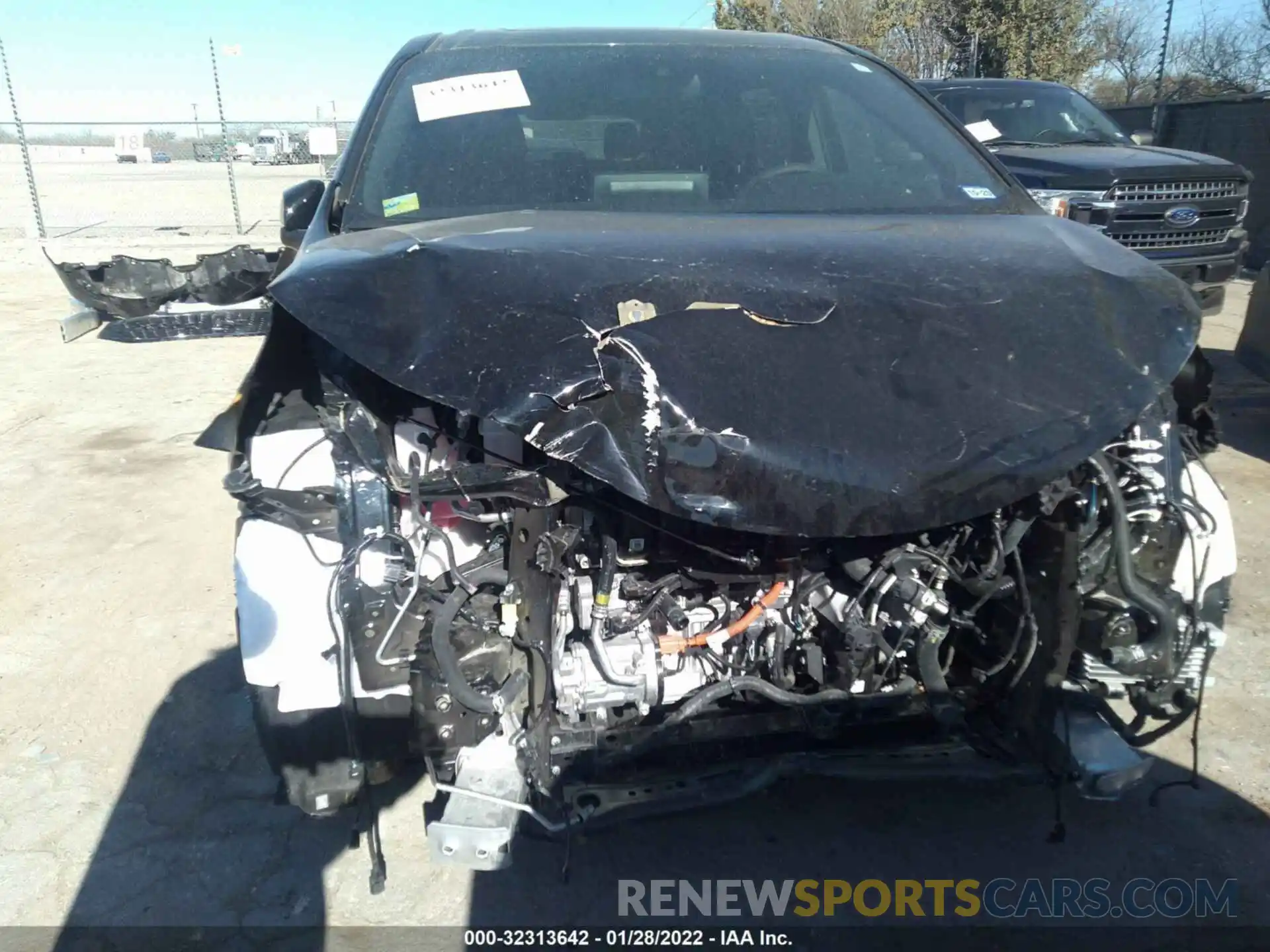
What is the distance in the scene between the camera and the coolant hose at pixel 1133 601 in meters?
1.95

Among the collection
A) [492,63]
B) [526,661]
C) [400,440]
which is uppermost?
[492,63]

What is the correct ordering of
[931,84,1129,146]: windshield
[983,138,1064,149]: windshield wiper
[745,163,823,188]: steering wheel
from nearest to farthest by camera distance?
1. [745,163,823,188]: steering wheel
2. [983,138,1064,149]: windshield wiper
3. [931,84,1129,146]: windshield

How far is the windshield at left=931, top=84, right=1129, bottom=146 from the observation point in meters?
8.04

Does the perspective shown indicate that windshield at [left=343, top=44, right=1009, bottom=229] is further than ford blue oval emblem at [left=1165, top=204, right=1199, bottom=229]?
No

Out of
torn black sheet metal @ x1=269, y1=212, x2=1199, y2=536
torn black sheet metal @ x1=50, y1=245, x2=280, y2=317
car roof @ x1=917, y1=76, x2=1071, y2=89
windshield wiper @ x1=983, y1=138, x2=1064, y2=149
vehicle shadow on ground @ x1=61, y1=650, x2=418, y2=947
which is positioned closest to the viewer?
torn black sheet metal @ x1=269, y1=212, x2=1199, y2=536

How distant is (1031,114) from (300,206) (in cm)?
731

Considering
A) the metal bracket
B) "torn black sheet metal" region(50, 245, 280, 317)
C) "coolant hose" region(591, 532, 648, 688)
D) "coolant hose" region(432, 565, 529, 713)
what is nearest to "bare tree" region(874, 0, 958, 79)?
"torn black sheet metal" region(50, 245, 280, 317)

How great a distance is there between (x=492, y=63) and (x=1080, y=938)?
297 centimetres

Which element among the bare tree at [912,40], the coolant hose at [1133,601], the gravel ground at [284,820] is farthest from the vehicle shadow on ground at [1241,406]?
the bare tree at [912,40]

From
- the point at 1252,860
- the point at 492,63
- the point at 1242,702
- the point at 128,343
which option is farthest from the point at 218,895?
the point at 128,343

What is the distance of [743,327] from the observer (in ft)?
6.09

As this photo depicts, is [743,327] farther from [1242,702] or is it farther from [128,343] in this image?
[128,343]

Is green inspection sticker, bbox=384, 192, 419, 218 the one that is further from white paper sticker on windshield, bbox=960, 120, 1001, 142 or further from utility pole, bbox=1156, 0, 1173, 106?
utility pole, bbox=1156, 0, 1173, 106

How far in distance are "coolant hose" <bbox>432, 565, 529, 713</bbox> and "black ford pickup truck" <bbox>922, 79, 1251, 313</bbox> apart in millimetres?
5778
